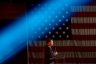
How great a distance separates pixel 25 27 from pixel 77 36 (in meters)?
1.92

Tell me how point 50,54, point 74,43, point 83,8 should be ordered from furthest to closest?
point 74,43 → point 83,8 → point 50,54

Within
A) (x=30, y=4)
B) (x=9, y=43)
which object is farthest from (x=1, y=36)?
(x=30, y=4)

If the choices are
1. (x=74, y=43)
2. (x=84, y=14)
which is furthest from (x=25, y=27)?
(x=84, y=14)

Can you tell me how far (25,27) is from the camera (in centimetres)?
1290

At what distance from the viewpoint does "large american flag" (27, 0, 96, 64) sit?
12531mm

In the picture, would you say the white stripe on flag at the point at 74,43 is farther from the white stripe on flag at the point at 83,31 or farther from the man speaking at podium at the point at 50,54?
the man speaking at podium at the point at 50,54

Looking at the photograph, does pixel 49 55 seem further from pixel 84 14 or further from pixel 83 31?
pixel 84 14

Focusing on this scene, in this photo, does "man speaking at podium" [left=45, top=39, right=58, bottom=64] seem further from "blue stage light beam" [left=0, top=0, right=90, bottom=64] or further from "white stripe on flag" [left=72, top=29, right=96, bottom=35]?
"white stripe on flag" [left=72, top=29, right=96, bottom=35]

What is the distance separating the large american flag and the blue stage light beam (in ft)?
1.33

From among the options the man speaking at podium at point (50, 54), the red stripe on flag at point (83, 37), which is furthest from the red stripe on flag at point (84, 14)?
the man speaking at podium at point (50, 54)

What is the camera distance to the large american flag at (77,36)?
41.1ft

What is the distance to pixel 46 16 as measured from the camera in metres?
12.7

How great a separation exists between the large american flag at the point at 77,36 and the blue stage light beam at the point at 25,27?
16.0 inches

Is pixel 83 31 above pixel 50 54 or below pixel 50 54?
above
